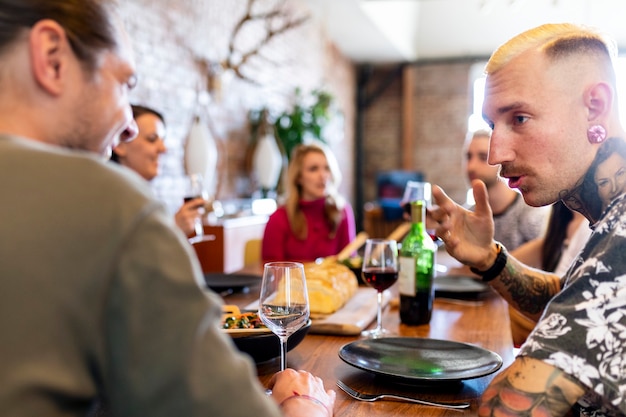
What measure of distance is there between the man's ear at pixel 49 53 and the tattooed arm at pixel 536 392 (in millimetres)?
747

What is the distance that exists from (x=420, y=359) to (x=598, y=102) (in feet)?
2.00

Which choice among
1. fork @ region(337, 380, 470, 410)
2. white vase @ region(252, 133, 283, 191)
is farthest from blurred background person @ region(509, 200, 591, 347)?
white vase @ region(252, 133, 283, 191)

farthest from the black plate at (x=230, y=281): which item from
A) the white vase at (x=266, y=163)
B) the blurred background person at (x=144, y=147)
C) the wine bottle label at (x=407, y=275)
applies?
the white vase at (x=266, y=163)

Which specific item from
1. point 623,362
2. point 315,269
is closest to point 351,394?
point 623,362

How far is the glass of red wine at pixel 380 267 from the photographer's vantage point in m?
1.54

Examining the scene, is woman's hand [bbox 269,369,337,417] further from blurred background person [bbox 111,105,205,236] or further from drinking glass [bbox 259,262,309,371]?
blurred background person [bbox 111,105,205,236]

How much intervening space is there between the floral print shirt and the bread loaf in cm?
80

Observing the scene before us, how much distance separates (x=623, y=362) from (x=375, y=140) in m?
9.36

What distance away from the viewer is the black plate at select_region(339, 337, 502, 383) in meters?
1.11

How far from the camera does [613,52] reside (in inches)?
45.2

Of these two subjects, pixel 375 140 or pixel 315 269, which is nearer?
pixel 315 269

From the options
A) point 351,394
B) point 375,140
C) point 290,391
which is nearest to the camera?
point 290,391

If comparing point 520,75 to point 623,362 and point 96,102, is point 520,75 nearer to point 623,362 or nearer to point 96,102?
point 623,362

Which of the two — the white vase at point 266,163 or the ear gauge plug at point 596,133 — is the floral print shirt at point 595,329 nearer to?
the ear gauge plug at point 596,133
